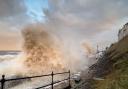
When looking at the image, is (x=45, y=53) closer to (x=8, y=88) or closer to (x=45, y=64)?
(x=45, y=64)

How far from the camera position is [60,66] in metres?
53.4

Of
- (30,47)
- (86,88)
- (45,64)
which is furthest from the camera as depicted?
(30,47)

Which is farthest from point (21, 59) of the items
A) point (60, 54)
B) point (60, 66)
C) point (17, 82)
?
point (17, 82)

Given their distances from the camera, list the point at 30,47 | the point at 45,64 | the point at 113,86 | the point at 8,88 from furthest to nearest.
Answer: the point at 30,47 < the point at 45,64 < the point at 8,88 < the point at 113,86

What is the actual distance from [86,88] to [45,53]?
5447 centimetres

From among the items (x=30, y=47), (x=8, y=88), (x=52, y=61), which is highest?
(x=30, y=47)

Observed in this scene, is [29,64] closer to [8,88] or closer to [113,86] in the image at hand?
[8,88]

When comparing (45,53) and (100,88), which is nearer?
(100,88)

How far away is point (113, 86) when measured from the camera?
29.6ft

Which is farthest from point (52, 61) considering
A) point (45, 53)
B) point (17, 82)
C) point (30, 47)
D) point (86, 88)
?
point (86, 88)

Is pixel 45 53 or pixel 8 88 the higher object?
pixel 45 53

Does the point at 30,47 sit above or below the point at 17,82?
above

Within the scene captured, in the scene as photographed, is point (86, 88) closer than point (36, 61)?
Yes

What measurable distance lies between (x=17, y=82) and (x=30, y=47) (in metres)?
36.0
